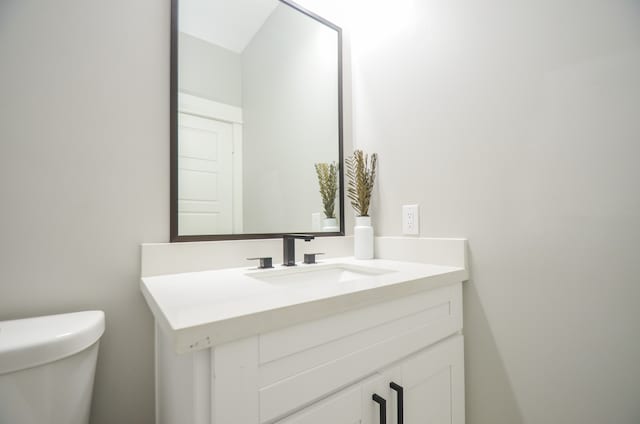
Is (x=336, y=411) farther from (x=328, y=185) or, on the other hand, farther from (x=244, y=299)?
(x=328, y=185)

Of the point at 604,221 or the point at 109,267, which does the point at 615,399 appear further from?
the point at 109,267

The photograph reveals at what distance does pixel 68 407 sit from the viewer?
630mm

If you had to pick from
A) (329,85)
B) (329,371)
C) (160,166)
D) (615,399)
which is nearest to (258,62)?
(329,85)

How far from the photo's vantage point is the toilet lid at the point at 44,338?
546 mm

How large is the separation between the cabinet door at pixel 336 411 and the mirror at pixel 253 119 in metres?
0.63

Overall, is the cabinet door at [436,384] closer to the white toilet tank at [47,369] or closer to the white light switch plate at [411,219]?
the white light switch plate at [411,219]

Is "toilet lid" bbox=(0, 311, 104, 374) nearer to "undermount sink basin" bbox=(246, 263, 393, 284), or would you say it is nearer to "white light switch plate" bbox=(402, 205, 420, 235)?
"undermount sink basin" bbox=(246, 263, 393, 284)

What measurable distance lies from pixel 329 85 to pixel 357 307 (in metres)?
1.11

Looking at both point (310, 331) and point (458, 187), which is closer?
point (310, 331)

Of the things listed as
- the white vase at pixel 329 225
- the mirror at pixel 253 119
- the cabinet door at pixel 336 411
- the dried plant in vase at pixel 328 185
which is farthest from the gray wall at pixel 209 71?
the cabinet door at pixel 336 411

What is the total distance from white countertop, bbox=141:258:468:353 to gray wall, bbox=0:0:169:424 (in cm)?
17

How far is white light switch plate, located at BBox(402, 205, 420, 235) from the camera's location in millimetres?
1143

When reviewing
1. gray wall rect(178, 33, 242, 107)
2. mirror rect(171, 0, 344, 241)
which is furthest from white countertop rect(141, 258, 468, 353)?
gray wall rect(178, 33, 242, 107)

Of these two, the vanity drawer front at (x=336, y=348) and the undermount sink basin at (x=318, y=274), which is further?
the undermount sink basin at (x=318, y=274)
